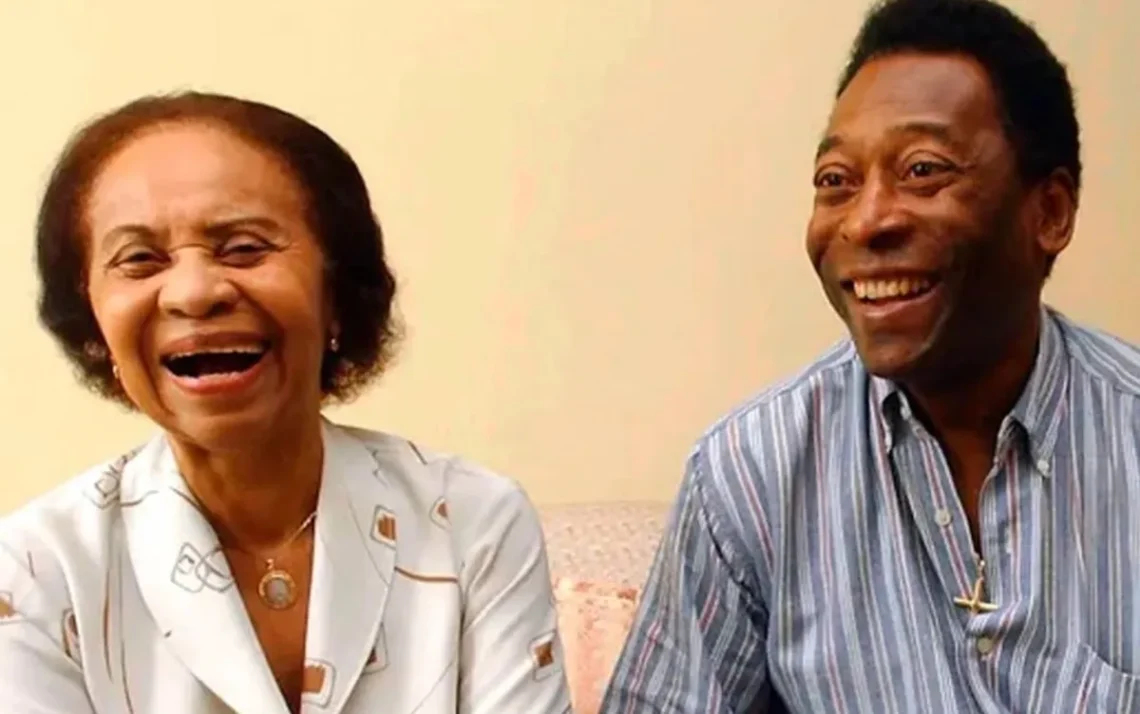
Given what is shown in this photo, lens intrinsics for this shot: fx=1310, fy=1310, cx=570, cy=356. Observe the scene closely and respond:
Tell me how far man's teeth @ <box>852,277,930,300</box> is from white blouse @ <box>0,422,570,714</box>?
0.39 m

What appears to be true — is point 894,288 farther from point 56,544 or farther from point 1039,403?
point 56,544

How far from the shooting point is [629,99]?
6.30ft

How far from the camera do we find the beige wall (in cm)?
186

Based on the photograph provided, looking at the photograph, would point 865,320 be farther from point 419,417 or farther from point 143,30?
point 143,30

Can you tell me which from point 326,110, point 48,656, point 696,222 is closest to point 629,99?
point 696,222

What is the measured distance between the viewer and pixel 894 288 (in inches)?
46.4

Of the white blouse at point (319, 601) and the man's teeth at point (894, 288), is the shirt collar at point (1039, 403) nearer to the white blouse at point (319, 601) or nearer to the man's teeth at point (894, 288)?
the man's teeth at point (894, 288)

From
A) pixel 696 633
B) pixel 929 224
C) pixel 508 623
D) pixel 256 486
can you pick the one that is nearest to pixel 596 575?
pixel 696 633

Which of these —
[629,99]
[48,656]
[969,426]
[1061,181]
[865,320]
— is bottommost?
[48,656]

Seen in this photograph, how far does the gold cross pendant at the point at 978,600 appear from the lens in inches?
47.9

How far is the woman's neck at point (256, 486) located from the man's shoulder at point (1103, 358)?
749 millimetres

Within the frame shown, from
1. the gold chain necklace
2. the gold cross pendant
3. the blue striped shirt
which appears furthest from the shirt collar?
the gold chain necklace

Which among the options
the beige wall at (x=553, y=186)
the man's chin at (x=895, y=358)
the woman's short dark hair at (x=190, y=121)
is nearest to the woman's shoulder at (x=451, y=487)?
the woman's short dark hair at (x=190, y=121)

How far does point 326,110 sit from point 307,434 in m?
0.80
